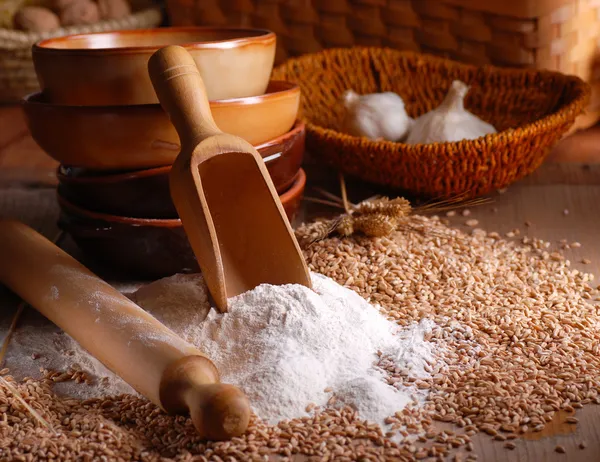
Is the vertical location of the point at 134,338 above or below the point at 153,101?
below

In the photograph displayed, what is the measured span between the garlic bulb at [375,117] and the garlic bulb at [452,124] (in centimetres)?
7

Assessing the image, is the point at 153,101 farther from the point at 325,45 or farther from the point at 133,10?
the point at 133,10

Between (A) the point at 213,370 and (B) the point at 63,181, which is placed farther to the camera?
(B) the point at 63,181

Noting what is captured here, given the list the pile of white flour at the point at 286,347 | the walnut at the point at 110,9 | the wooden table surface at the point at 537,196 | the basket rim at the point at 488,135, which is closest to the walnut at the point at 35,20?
the walnut at the point at 110,9

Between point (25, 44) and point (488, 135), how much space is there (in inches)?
51.6

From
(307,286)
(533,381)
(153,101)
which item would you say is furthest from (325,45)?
(533,381)

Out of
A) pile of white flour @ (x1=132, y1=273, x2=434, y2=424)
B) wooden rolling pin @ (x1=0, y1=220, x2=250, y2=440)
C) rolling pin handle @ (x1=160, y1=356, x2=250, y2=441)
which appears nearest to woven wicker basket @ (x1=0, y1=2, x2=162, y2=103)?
wooden rolling pin @ (x1=0, y1=220, x2=250, y2=440)

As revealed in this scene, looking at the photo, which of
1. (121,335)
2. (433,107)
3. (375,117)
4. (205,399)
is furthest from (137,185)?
(433,107)

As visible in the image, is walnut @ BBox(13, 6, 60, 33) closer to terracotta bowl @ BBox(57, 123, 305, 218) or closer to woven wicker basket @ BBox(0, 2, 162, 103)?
woven wicker basket @ BBox(0, 2, 162, 103)

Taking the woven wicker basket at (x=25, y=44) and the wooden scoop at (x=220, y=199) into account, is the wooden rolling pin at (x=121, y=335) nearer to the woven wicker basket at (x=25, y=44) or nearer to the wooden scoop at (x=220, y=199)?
the wooden scoop at (x=220, y=199)

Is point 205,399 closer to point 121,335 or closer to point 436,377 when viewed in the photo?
point 121,335

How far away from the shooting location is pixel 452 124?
144 centimetres

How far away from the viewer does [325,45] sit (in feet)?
6.12

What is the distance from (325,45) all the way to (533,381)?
1184 millimetres
